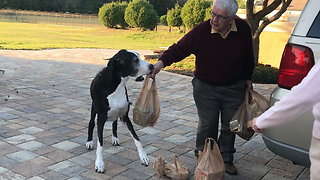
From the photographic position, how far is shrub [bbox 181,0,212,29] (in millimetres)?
26434

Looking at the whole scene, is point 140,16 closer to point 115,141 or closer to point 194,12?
point 194,12

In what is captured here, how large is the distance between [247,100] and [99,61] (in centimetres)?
920

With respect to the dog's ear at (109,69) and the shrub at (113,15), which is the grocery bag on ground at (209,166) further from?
the shrub at (113,15)

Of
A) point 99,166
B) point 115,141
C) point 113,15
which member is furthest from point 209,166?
point 113,15

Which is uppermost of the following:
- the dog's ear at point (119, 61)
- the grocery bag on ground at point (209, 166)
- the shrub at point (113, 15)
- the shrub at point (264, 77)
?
the shrub at point (113, 15)

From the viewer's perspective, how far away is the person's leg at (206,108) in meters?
3.69

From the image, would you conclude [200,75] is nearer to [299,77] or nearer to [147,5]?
[299,77]

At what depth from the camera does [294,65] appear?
298 cm

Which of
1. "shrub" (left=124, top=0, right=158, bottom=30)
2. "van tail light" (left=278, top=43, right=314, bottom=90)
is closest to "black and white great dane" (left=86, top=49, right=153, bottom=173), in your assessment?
"van tail light" (left=278, top=43, right=314, bottom=90)

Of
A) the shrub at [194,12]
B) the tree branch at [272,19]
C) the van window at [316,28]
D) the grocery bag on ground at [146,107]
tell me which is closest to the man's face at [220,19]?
the van window at [316,28]

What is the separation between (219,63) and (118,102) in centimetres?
115

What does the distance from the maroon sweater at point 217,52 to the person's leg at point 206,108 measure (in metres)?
0.09

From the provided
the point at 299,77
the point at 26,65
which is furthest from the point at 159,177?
the point at 26,65

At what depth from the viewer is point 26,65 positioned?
10609 millimetres
